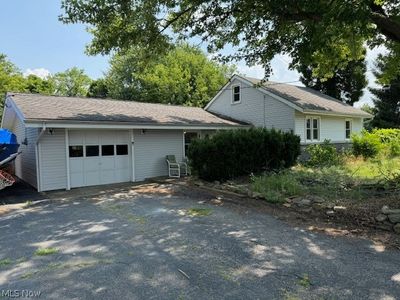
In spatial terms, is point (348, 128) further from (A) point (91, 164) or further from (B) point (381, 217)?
(A) point (91, 164)

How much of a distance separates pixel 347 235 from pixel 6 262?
20.6 ft

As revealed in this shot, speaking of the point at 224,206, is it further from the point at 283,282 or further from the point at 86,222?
the point at 283,282

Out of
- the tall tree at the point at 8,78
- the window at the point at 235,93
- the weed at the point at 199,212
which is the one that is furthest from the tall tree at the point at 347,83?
the tall tree at the point at 8,78

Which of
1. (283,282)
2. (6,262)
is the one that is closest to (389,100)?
(283,282)

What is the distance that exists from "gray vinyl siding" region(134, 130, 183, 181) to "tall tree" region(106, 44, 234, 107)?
60.4ft

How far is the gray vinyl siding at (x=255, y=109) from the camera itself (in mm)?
18312

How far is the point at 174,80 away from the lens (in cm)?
3434

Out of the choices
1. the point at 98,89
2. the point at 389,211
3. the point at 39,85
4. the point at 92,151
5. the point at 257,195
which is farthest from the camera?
the point at 98,89

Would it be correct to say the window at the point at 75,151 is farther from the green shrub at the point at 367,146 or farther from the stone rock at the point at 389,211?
the green shrub at the point at 367,146

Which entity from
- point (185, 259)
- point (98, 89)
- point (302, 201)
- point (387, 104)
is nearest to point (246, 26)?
point (302, 201)

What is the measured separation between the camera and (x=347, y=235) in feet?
20.9

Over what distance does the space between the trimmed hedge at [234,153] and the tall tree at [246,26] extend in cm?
319

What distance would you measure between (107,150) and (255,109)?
33.7 ft

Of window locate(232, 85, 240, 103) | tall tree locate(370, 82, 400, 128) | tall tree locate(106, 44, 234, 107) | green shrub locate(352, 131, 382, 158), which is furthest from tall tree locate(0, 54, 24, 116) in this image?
tall tree locate(370, 82, 400, 128)
